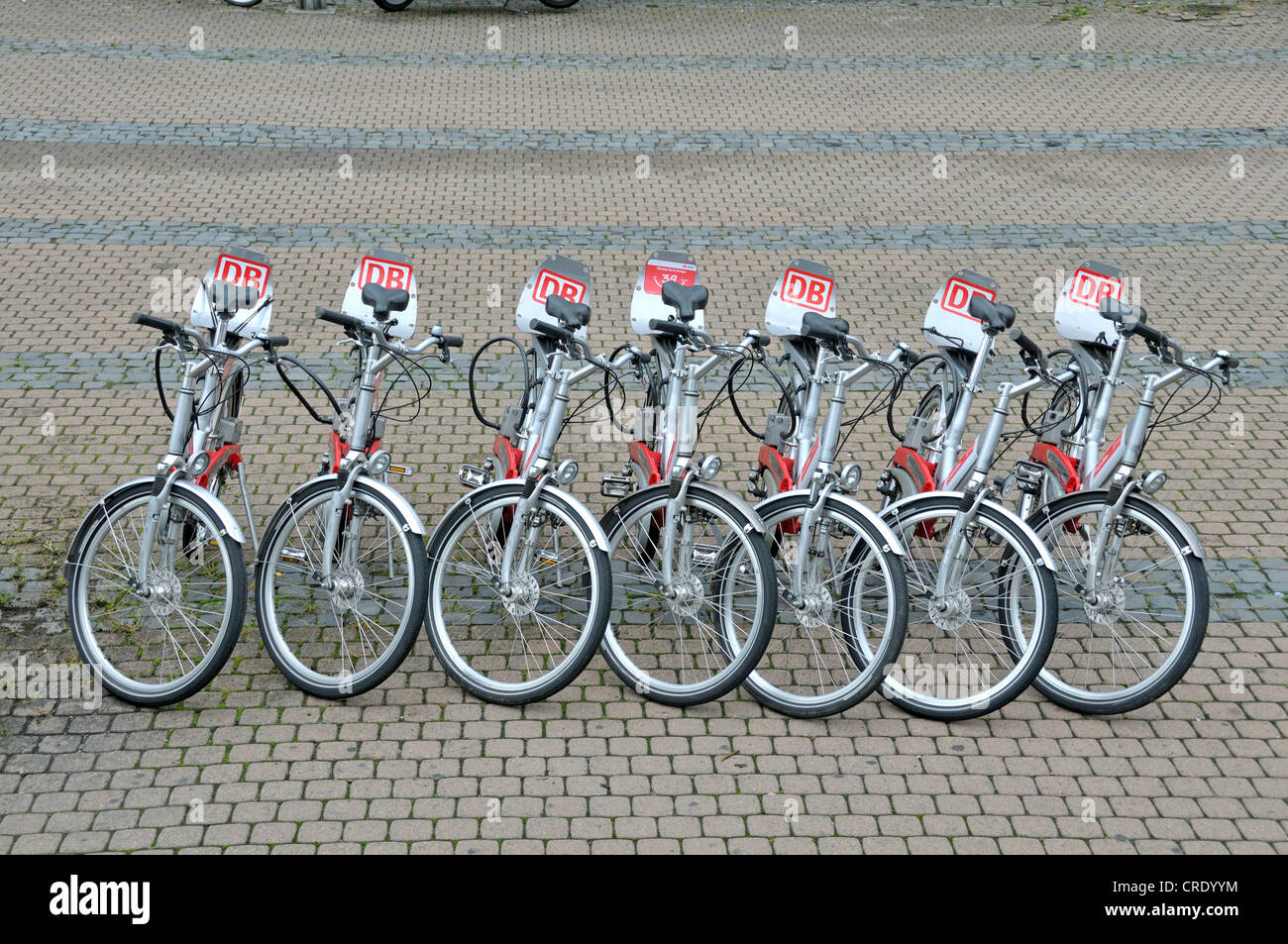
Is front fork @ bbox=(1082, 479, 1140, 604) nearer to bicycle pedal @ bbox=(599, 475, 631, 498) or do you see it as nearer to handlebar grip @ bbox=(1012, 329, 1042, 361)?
handlebar grip @ bbox=(1012, 329, 1042, 361)

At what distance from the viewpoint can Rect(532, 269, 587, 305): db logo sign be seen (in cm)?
581

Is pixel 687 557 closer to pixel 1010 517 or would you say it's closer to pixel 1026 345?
pixel 1010 517

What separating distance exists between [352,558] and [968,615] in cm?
241

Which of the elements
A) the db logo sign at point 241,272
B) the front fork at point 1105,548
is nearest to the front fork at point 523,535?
the db logo sign at point 241,272

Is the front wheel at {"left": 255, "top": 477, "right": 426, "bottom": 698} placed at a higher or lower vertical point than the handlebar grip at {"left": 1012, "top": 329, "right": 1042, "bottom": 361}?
lower

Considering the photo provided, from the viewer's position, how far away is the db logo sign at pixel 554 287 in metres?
5.81

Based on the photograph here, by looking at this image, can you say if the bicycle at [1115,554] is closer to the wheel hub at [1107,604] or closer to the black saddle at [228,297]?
the wheel hub at [1107,604]

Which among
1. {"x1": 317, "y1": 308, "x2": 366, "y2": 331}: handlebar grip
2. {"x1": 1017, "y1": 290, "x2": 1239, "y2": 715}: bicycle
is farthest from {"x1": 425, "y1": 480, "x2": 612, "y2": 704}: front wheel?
{"x1": 1017, "y1": 290, "x2": 1239, "y2": 715}: bicycle

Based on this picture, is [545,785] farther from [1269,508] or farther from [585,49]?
[585,49]

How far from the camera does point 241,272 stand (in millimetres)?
5816

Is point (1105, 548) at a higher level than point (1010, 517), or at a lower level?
lower

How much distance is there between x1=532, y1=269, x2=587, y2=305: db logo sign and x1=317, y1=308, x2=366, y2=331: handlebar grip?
0.82 meters

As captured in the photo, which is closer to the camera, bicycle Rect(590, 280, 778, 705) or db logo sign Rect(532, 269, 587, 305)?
bicycle Rect(590, 280, 778, 705)

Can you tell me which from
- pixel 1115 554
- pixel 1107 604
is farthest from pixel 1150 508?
pixel 1107 604
